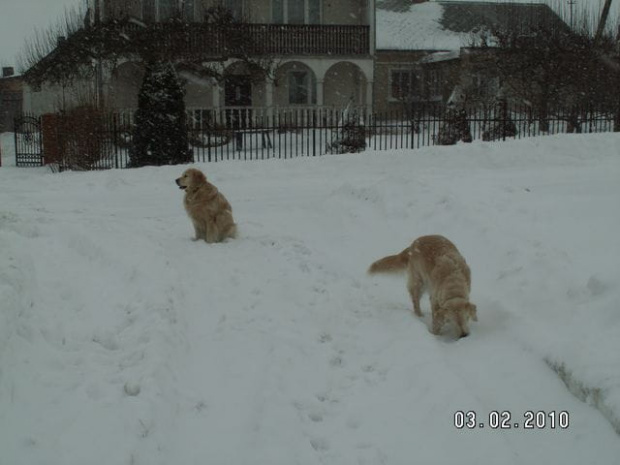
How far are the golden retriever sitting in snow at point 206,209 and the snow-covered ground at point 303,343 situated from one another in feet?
1.35

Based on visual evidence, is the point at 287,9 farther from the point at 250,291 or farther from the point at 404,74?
the point at 250,291

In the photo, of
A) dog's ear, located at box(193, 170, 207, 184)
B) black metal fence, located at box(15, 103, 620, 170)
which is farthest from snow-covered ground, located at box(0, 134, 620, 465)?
black metal fence, located at box(15, 103, 620, 170)

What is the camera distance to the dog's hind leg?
5.86 metres

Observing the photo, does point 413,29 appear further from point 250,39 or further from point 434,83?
point 250,39

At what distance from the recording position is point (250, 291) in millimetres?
6570

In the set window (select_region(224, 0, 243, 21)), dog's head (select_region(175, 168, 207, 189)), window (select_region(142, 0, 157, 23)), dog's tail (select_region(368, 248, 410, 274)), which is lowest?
dog's tail (select_region(368, 248, 410, 274))

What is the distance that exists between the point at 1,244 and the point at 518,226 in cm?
592

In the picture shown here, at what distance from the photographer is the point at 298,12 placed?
1144 inches

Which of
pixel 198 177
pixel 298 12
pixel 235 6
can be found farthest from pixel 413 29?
pixel 198 177

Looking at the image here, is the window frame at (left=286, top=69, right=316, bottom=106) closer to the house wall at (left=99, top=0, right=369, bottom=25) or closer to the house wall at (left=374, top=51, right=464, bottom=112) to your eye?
the house wall at (left=99, top=0, right=369, bottom=25)
